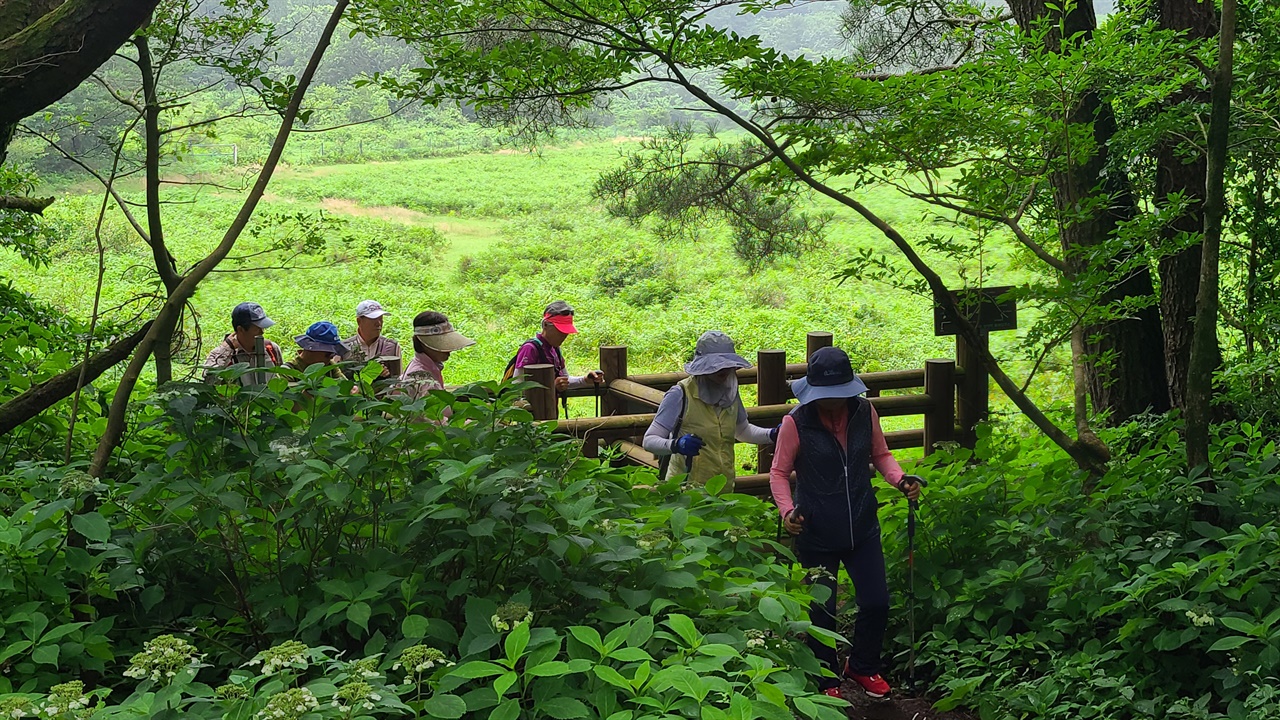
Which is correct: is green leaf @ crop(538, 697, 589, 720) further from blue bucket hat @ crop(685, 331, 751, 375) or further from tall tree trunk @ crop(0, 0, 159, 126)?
blue bucket hat @ crop(685, 331, 751, 375)

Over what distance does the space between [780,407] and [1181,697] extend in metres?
2.41

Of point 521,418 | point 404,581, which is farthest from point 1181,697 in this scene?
point 404,581

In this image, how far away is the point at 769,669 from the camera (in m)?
2.22

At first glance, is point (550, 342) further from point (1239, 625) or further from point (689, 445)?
point (1239, 625)

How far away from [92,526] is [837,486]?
2.75 metres

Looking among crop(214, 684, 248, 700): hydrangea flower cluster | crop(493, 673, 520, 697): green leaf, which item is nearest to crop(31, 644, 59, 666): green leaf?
crop(214, 684, 248, 700): hydrangea flower cluster

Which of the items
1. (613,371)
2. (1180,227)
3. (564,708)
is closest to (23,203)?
(613,371)

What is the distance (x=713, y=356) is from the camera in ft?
14.4

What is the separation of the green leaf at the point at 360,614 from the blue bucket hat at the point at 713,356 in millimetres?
2229

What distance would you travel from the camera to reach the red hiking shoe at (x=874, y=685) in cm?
425

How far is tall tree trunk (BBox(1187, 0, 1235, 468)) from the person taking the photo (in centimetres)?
373

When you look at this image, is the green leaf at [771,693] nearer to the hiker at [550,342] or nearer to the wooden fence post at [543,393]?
the wooden fence post at [543,393]

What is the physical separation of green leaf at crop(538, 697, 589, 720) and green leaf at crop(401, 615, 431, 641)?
12.6 inches

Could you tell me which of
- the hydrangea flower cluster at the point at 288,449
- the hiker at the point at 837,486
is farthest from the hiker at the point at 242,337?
the hiker at the point at 837,486
